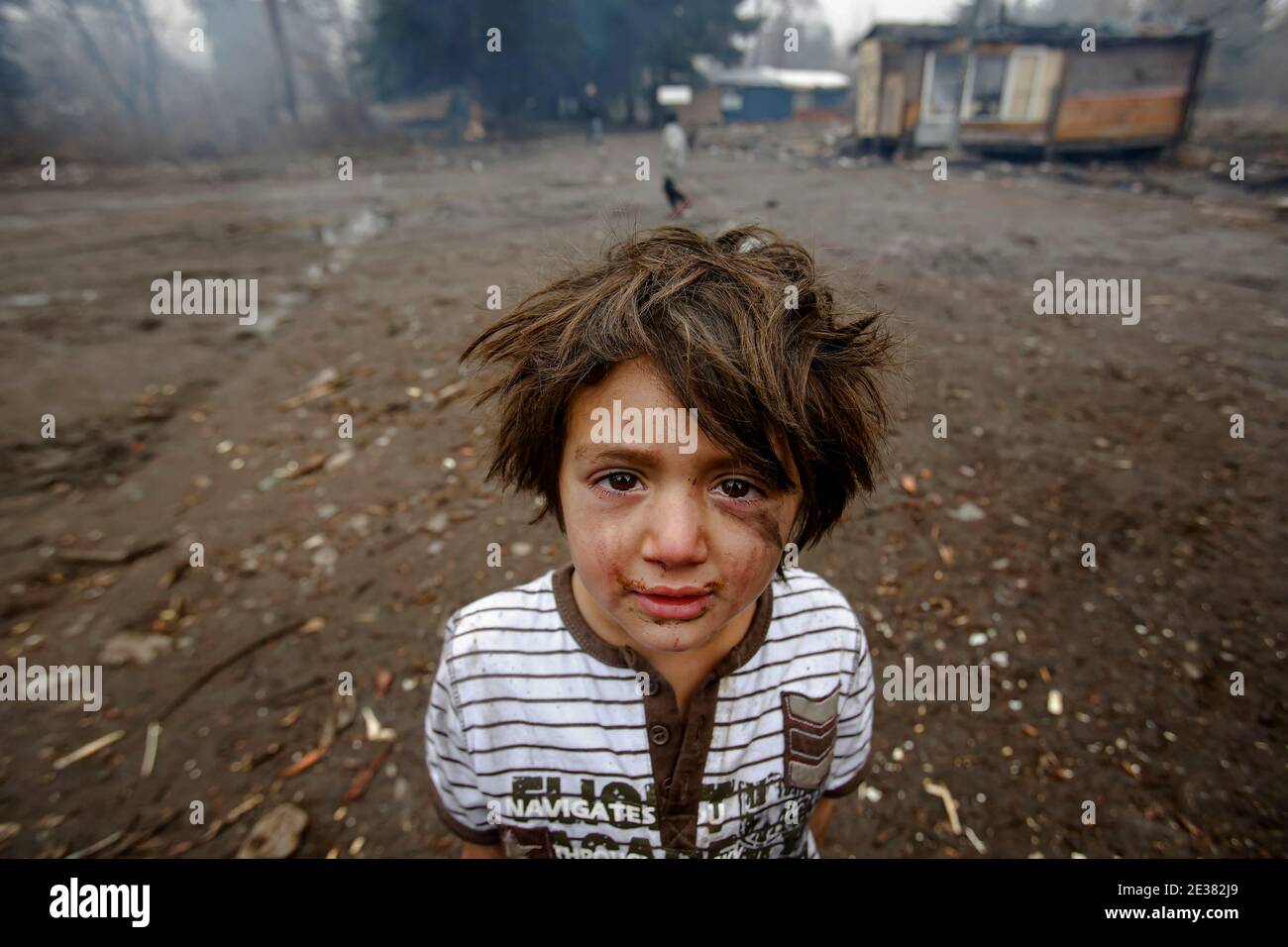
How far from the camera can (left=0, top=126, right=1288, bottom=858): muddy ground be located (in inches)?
101

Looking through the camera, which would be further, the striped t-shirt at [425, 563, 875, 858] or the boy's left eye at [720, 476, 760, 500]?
the striped t-shirt at [425, 563, 875, 858]

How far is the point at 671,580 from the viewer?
112 centimetres

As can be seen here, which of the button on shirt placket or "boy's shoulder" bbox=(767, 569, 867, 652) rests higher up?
"boy's shoulder" bbox=(767, 569, 867, 652)

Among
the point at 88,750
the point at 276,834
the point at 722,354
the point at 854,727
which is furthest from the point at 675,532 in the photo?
the point at 88,750

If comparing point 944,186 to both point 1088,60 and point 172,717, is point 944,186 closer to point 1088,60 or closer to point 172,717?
point 1088,60

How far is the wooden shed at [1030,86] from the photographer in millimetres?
18812

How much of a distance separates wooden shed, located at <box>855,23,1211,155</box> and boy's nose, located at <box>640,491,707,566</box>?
76.4ft

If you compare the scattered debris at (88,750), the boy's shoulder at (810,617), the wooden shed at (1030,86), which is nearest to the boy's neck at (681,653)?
the boy's shoulder at (810,617)

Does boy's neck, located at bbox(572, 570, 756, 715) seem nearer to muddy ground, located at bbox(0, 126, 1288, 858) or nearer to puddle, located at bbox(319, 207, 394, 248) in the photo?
muddy ground, located at bbox(0, 126, 1288, 858)

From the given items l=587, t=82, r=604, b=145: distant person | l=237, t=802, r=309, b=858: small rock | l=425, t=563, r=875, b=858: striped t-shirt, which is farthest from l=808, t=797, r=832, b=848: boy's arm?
l=587, t=82, r=604, b=145: distant person

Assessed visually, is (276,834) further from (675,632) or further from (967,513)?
(967,513)
